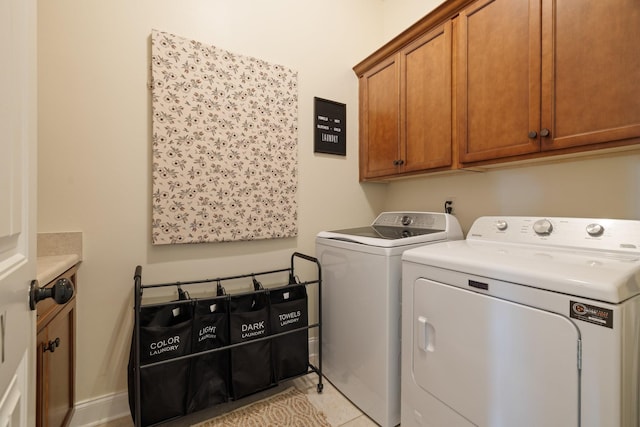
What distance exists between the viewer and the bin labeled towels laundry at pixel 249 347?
1.55m

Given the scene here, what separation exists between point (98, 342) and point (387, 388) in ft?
5.08

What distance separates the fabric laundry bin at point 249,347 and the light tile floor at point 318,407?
0.20 metres

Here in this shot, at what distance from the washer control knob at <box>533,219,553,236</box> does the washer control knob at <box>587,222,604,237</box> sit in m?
0.13

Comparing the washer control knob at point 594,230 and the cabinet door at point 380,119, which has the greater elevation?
the cabinet door at point 380,119

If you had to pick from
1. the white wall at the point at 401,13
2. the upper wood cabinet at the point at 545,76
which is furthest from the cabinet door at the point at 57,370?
the white wall at the point at 401,13

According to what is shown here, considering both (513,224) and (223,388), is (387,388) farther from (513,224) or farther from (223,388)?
(513,224)

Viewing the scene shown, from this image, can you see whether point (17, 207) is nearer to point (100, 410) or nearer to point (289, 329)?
point (289, 329)

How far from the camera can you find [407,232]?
5.86ft

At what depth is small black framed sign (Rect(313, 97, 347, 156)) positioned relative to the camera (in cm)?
215

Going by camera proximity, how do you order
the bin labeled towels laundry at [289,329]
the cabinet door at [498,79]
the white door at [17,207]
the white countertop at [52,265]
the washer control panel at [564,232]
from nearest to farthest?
1. the white door at [17,207]
2. the white countertop at [52,265]
3. the washer control panel at [564,232]
4. the cabinet door at [498,79]
5. the bin labeled towels laundry at [289,329]

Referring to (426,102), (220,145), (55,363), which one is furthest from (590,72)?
(55,363)

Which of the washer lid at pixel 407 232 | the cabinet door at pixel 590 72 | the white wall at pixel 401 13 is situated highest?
the white wall at pixel 401 13

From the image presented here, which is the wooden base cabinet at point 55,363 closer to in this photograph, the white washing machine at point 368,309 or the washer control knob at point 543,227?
the white washing machine at point 368,309

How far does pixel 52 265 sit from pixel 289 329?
1167mm
